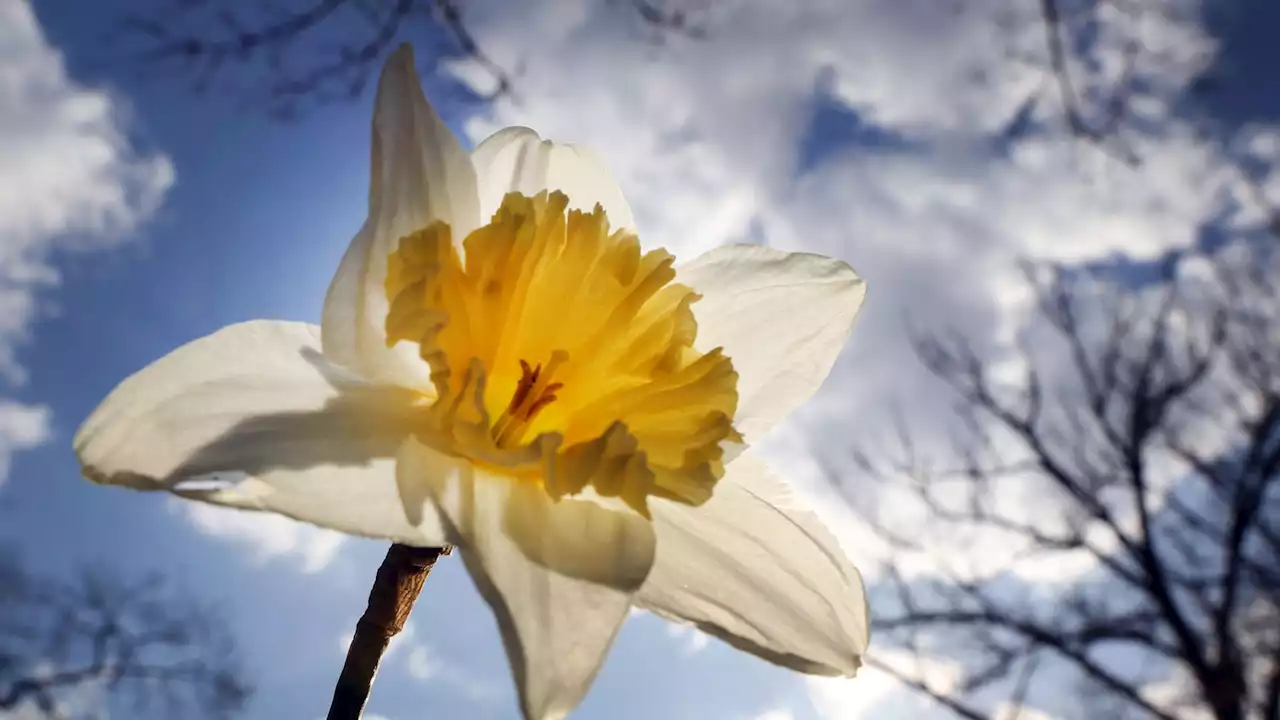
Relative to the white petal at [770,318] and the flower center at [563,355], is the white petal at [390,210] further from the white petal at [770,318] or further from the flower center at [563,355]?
the white petal at [770,318]

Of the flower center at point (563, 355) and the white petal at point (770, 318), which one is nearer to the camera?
the flower center at point (563, 355)

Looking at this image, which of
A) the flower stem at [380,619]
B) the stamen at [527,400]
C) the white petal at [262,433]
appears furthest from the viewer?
the stamen at [527,400]

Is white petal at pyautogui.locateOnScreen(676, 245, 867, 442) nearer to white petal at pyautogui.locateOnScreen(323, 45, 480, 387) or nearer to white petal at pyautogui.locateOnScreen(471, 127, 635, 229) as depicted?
white petal at pyautogui.locateOnScreen(471, 127, 635, 229)

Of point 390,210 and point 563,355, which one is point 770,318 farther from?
point 390,210

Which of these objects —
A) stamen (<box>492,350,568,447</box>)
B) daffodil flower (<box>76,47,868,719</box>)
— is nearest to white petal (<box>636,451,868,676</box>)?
daffodil flower (<box>76,47,868,719</box>)

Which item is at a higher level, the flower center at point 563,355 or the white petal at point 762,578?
the flower center at point 563,355

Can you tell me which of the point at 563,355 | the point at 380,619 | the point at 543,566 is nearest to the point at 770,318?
the point at 563,355

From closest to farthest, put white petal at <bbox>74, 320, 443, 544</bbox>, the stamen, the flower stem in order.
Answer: the flower stem < white petal at <bbox>74, 320, 443, 544</bbox> < the stamen

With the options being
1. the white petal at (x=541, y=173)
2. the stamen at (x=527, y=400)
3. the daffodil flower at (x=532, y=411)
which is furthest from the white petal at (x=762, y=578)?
the white petal at (x=541, y=173)
